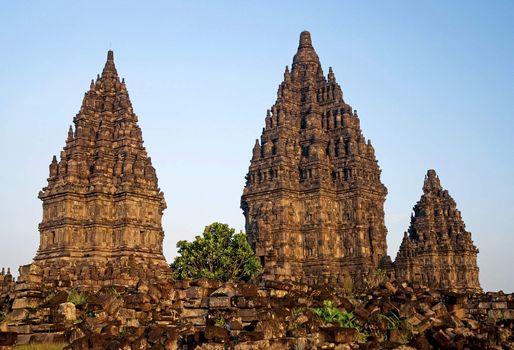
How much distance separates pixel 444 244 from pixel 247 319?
7216 centimetres

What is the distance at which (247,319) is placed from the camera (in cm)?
1819

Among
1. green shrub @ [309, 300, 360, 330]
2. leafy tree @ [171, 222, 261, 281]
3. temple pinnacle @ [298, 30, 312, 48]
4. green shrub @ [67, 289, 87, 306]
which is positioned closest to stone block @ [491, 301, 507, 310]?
green shrub @ [309, 300, 360, 330]

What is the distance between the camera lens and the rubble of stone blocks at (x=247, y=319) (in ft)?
56.3

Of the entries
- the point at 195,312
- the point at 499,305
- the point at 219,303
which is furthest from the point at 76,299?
the point at 499,305

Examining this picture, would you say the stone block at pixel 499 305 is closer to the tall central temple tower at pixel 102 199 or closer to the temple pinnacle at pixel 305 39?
the tall central temple tower at pixel 102 199

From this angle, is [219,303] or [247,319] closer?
[247,319]

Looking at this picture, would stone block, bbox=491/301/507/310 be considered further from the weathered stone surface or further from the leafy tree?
the leafy tree

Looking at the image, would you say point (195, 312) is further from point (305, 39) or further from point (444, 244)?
point (444, 244)

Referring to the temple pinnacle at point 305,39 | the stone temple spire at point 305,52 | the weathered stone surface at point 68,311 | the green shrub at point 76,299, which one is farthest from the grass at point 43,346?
the temple pinnacle at point 305,39

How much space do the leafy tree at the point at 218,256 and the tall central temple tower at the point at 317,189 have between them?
7.84 metres

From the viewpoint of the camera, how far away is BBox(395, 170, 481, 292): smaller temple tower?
277ft

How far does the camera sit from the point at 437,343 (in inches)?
707

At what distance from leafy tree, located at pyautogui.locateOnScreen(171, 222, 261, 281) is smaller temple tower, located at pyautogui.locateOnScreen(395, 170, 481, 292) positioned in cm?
3457

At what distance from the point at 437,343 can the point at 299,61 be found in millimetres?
64595
